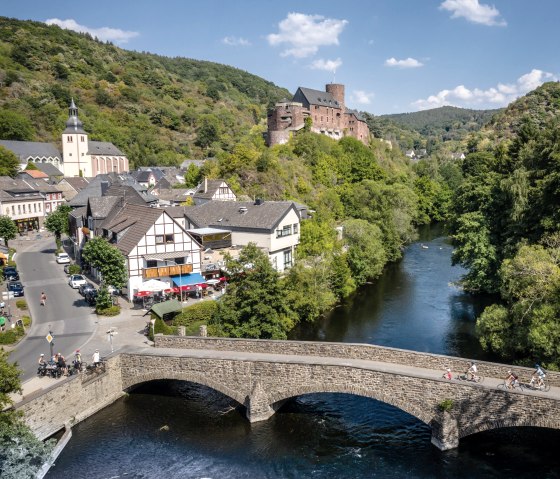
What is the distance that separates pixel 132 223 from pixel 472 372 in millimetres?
34275

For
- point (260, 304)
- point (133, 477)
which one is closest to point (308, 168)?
point (260, 304)

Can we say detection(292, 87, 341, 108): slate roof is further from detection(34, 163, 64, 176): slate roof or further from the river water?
the river water

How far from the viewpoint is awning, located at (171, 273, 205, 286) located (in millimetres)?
44719

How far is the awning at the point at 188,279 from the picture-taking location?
4472cm

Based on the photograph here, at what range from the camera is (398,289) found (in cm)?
5506

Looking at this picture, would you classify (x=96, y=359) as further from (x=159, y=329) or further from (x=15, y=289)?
(x=15, y=289)

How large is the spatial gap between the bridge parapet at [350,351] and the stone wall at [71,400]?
12.4 ft

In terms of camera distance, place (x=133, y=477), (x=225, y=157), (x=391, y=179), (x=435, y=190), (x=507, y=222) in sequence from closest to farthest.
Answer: (x=133, y=477), (x=507, y=222), (x=225, y=157), (x=391, y=179), (x=435, y=190)

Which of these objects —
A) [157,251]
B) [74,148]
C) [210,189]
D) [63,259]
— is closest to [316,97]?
[210,189]

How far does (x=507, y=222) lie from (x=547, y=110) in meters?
Result: 121

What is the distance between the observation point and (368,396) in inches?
976

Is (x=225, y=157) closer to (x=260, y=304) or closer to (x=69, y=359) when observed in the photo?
(x=260, y=304)

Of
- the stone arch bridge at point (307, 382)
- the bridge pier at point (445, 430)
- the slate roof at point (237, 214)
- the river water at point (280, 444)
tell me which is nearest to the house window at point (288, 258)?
the slate roof at point (237, 214)

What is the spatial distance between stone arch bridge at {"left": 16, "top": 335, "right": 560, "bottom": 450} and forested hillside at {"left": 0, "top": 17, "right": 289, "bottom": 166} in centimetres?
10406
